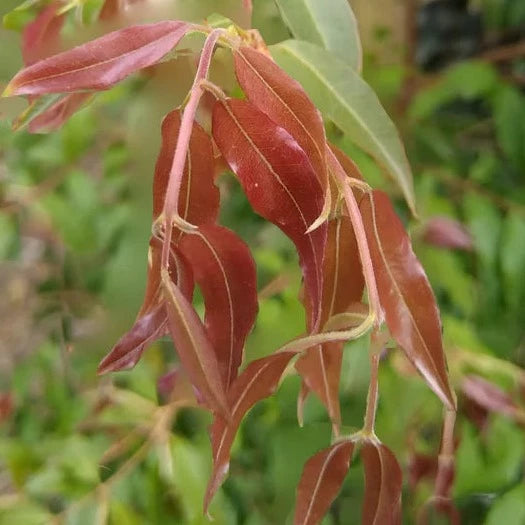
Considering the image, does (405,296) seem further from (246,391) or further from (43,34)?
(43,34)

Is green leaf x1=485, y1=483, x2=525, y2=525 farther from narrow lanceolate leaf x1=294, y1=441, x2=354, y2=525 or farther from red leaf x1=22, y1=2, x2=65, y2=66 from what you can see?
red leaf x1=22, y1=2, x2=65, y2=66

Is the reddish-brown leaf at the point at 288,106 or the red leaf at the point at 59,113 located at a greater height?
the red leaf at the point at 59,113

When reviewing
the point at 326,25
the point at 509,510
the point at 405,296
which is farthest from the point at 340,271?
the point at 509,510

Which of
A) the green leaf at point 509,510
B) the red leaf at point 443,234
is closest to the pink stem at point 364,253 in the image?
the green leaf at point 509,510

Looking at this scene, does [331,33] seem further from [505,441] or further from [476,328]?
[476,328]

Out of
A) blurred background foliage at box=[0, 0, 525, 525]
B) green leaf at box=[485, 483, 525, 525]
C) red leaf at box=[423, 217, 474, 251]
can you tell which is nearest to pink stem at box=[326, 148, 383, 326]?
blurred background foliage at box=[0, 0, 525, 525]

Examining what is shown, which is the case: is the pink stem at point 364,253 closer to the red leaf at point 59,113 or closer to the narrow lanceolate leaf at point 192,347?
the narrow lanceolate leaf at point 192,347

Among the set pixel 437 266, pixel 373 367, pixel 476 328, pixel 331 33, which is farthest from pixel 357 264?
pixel 476 328
